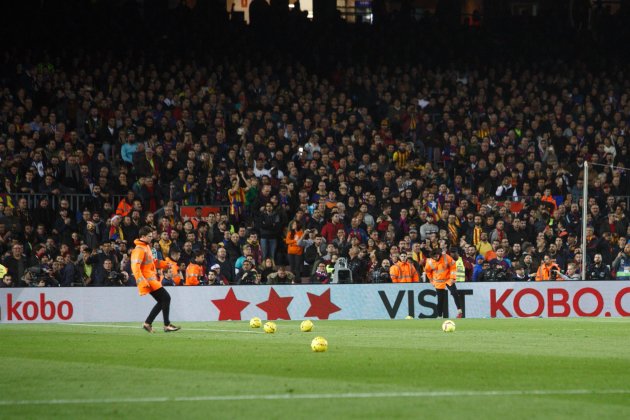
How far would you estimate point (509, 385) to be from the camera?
11414mm

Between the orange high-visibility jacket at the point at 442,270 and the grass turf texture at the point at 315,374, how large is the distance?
20.0ft

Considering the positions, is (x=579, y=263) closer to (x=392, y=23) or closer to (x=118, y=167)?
(x=118, y=167)

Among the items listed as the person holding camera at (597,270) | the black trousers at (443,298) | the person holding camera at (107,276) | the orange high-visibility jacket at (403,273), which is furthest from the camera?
the person holding camera at (597,270)

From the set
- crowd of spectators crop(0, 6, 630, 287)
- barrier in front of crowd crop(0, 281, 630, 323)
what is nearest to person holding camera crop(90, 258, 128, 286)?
crowd of spectators crop(0, 6, 630, 287)

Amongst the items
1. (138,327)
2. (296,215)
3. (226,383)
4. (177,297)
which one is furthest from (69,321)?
(226,383)

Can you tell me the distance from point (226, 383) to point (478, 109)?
26.0 m

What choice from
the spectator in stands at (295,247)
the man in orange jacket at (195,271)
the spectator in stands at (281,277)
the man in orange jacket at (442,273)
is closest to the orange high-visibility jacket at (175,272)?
the man in orange jacket at (195,271)

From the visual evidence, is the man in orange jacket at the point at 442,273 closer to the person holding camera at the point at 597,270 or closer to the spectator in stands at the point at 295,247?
the spectator in stands at the point at 295,247

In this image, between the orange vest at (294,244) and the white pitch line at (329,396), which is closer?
the white pitch line at (329,396)

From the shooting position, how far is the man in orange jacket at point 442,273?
1027 inches

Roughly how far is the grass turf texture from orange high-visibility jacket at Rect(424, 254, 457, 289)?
6.08 m

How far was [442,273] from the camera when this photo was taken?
26.2 meters

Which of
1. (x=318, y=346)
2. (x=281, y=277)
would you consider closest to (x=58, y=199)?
(x=281, y=277)

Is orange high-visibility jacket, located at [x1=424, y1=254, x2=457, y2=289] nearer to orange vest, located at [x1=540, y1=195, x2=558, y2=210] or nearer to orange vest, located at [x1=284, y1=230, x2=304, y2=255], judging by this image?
orange vest, located at [x1=284, y1=230, x2=304, y2=255]
